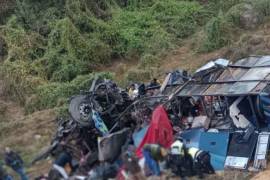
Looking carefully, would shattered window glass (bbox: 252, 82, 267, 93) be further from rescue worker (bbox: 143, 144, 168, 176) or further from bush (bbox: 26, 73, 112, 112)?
bush (bbox: 26, 73, 112, 112)

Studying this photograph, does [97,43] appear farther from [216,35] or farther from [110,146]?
[110,146]

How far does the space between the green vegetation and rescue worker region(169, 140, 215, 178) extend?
24.0 feet

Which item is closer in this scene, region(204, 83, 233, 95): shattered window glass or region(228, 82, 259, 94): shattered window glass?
region(228, 82, 259, 94): shattered window glass

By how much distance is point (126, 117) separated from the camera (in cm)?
1293

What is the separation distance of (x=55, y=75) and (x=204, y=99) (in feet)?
27.6

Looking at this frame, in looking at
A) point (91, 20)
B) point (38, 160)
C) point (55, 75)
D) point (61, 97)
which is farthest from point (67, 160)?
point (91, 20)

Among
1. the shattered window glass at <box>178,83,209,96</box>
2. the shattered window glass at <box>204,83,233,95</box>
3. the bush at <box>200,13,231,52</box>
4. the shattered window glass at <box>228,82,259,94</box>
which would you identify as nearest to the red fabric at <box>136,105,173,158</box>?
the shattered window glass at <box>178,83,209,96</box>

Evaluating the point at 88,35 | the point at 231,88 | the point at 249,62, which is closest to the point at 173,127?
the point at 231,88

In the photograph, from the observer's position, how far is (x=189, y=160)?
34.0 feet

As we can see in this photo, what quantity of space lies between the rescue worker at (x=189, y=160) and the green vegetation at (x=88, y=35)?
24.0 ft

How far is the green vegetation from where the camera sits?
18922 millimetres

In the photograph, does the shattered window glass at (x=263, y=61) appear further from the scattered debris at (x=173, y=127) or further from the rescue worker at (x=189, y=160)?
the rescue worker at (x=189, y=160)

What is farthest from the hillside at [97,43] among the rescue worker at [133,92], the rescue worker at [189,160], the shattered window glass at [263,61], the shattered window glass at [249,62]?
the rescue worker at [189,160]

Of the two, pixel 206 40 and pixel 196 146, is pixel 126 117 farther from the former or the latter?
pixel 206 40
